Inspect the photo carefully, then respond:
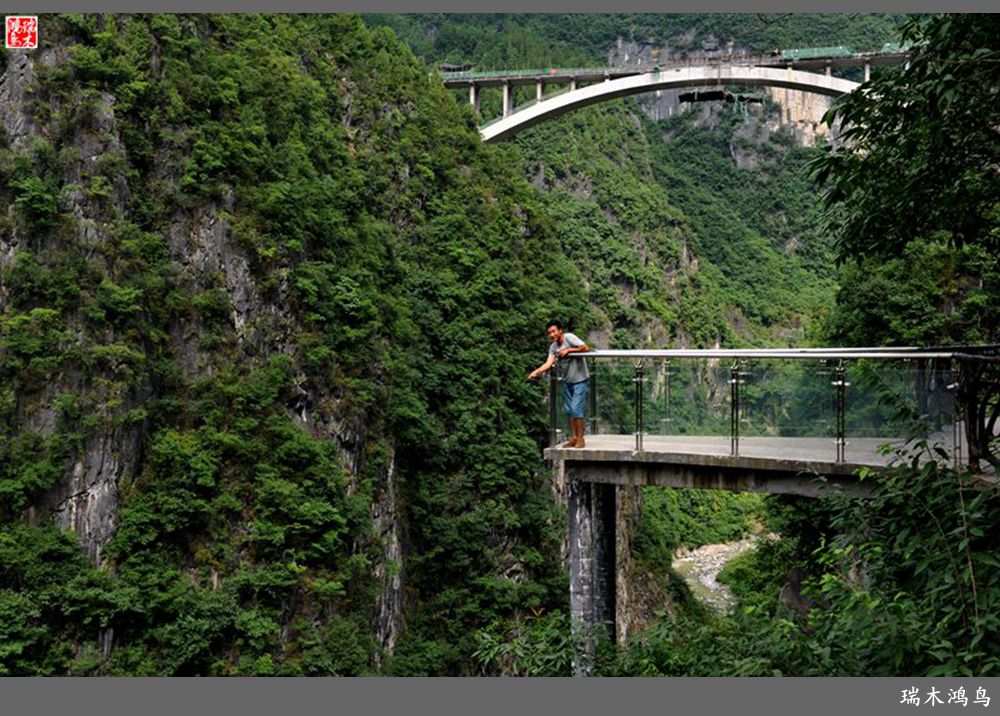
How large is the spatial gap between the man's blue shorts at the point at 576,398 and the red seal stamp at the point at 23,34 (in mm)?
13479

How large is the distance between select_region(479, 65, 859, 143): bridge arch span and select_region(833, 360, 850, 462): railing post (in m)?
24.4

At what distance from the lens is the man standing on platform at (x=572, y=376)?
30.9ft

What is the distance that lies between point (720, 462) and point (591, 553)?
1.57 m

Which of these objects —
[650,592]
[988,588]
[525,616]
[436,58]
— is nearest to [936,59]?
[988,588]

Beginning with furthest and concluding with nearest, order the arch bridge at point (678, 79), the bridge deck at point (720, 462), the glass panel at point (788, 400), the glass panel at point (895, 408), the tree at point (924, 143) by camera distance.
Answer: the arch bridge at point (678, 79) < the glass panel at point (788, 400) < the bridge deck at point (720, 462) < the glass panel at point (895, 408) < the tree at point (924, 143)

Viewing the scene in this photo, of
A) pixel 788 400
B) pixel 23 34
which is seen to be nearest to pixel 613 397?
pixel 788 400

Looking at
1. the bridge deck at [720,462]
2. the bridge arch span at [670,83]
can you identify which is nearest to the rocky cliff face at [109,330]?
the bridge deck at [720,462]

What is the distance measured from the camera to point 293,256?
802 inches

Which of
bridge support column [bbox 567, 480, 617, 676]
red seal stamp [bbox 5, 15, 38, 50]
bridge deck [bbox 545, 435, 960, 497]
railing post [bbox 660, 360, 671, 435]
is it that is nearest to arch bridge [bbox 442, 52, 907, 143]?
red seal stamp [bbox 5, 15, 38, 50]

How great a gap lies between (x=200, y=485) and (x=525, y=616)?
8896 mm

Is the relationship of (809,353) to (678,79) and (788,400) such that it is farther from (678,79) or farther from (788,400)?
(678,79)

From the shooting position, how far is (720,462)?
8.68m

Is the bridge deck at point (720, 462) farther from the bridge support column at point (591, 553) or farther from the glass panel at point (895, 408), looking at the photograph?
the bridge support column at point (591, 553)

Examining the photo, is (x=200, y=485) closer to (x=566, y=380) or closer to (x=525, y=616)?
(x=525, y=616)
